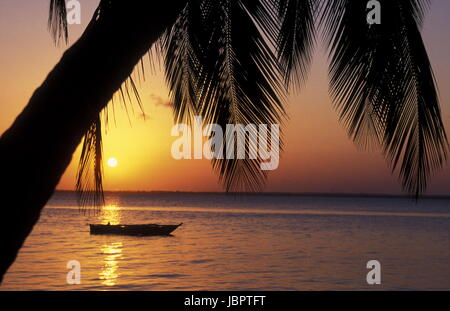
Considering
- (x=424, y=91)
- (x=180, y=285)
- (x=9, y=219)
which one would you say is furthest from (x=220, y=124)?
(x=180, y=285)

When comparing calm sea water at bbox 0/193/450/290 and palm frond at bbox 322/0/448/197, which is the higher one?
palm frond at bbox 322/0/448/197

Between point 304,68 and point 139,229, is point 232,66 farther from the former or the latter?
point 139,229

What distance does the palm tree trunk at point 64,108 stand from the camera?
1.91m

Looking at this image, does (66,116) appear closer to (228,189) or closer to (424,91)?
(228,189)

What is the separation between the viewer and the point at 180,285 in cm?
3120

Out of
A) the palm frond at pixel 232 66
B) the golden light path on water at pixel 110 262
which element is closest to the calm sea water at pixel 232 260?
the golden light path on water at pixel 110 262

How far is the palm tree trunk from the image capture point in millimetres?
1914

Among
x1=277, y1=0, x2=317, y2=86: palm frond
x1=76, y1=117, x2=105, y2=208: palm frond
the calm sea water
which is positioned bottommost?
the calm sea water

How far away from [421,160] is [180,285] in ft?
95.6

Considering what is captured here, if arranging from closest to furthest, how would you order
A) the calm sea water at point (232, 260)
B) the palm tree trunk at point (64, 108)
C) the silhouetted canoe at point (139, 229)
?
the palm tree trunk at point (64, 108) → the calm sea water at point (232, 260) → the silhouetted canoe at point (139, 229)

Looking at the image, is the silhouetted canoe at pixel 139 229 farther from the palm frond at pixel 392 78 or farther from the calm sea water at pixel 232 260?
the palm frond at pixel 392 78

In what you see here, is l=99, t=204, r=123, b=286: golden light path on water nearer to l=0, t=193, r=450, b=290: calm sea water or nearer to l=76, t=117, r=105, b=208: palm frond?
l=0, t=193, r=450, b=290: calm sea water

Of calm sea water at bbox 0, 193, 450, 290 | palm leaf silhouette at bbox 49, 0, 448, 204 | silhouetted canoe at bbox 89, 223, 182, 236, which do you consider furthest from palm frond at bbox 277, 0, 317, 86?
silhouetted canoe at bbox 89, 223, 182, 236

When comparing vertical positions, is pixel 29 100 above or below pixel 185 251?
above
